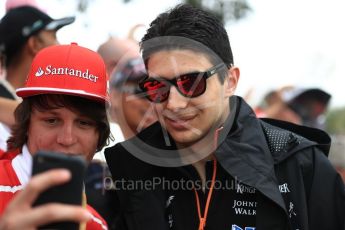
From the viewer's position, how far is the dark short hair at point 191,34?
2.98 metres

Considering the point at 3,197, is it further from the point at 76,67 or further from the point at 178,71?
the point at 178,71

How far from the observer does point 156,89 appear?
2920mm

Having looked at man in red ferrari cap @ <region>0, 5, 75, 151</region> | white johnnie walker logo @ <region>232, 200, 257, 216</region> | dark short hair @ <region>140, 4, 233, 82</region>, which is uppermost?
man in red ferrari cap @ <region>0, 5, 75, 151</region>

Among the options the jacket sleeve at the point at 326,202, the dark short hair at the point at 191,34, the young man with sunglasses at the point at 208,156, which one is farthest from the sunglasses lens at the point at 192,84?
the jacket sleeve at the point at 326,202

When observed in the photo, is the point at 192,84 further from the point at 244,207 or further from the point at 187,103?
the point at 244,207

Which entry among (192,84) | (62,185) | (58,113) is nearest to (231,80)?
(192,84)

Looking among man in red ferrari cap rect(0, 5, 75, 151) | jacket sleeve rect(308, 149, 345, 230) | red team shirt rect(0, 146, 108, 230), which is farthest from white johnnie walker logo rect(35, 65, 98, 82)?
man in red ferrari cap rect(0, 5, 75, 151)

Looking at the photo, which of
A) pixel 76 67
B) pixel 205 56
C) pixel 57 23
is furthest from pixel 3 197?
pixel 57 23

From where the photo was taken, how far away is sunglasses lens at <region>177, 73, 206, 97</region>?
2.85 meters

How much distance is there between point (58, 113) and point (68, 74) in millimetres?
212

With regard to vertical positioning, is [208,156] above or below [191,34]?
below

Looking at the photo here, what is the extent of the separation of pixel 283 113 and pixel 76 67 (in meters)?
4.74

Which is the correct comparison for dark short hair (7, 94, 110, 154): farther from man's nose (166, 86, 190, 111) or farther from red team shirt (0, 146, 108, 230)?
man's nose (166, 86, 190, 111)

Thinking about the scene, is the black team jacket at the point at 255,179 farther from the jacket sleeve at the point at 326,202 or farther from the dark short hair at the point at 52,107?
the dark short hair at the point at 52,107
